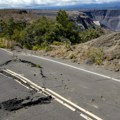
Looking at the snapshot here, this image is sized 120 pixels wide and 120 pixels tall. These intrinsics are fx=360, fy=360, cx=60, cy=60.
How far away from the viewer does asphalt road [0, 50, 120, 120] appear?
830cm

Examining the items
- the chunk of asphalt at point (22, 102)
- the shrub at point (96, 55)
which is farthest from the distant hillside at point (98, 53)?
the chunk of asphalt at point (22, 102)

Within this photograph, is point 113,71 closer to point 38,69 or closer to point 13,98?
point 38,69

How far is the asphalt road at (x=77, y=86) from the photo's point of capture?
8.30 m

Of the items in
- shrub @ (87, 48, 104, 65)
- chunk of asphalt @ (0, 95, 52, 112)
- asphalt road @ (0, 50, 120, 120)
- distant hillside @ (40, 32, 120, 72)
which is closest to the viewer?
asphalt road @ (0, 50, 120, 120)

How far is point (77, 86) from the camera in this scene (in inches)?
431

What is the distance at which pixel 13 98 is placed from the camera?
9.86 metres

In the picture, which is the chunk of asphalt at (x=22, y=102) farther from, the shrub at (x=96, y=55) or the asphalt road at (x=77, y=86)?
the shrub at (x=96, y=55)

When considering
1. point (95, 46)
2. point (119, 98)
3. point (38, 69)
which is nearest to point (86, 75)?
point (38, 69)

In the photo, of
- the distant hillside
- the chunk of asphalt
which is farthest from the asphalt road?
the distant hillside

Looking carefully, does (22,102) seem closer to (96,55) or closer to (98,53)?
(96,55)

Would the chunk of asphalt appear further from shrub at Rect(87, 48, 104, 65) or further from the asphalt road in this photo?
shrub at Rect(87, 48, 104, 65)

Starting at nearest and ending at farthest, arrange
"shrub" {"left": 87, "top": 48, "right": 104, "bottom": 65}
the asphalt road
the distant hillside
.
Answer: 1. the asphalt road
2. the distant hillside
3. "shrub" {"left": 87, "top": 48, "right": 104, "bottom": 65}

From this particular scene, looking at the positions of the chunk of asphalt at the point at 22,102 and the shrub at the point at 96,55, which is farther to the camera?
the shrub at the point at 96,55

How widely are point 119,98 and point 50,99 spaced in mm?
1810
